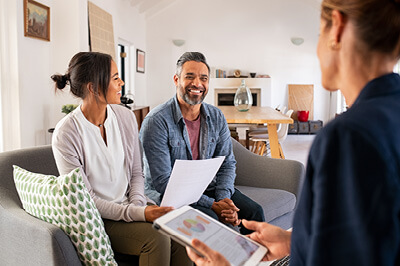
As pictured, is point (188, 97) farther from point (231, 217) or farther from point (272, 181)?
point (272, 181)

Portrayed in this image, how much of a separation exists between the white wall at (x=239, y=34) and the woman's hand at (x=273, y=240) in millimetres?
9148

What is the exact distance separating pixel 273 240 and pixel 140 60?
862 centimetres

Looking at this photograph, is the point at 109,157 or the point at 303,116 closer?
the point at 109,157

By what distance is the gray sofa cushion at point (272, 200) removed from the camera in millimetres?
2492

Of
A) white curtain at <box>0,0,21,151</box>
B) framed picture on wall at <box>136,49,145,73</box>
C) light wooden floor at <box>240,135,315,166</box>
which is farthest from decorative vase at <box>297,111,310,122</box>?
white curtain at <box>0,0,21,151</box>

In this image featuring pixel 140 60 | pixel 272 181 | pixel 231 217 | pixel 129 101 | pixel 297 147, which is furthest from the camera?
pixel 140 60

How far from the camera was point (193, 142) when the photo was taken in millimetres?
2381

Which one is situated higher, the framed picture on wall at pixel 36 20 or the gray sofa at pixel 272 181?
the framed picture on wall at pixel 36 20

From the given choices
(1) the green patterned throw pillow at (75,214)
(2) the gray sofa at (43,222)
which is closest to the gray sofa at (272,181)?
(2) the gray sofa at (43,222)

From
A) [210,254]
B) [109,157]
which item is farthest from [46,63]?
[210,254]

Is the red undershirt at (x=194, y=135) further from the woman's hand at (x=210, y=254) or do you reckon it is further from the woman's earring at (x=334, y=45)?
the woman's earring at (x=334, y=45)

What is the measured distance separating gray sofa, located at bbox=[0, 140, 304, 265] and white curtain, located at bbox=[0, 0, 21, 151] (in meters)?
2.32

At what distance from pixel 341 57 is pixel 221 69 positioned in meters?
9.47

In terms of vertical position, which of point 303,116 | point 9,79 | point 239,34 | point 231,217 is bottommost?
point 231,217
